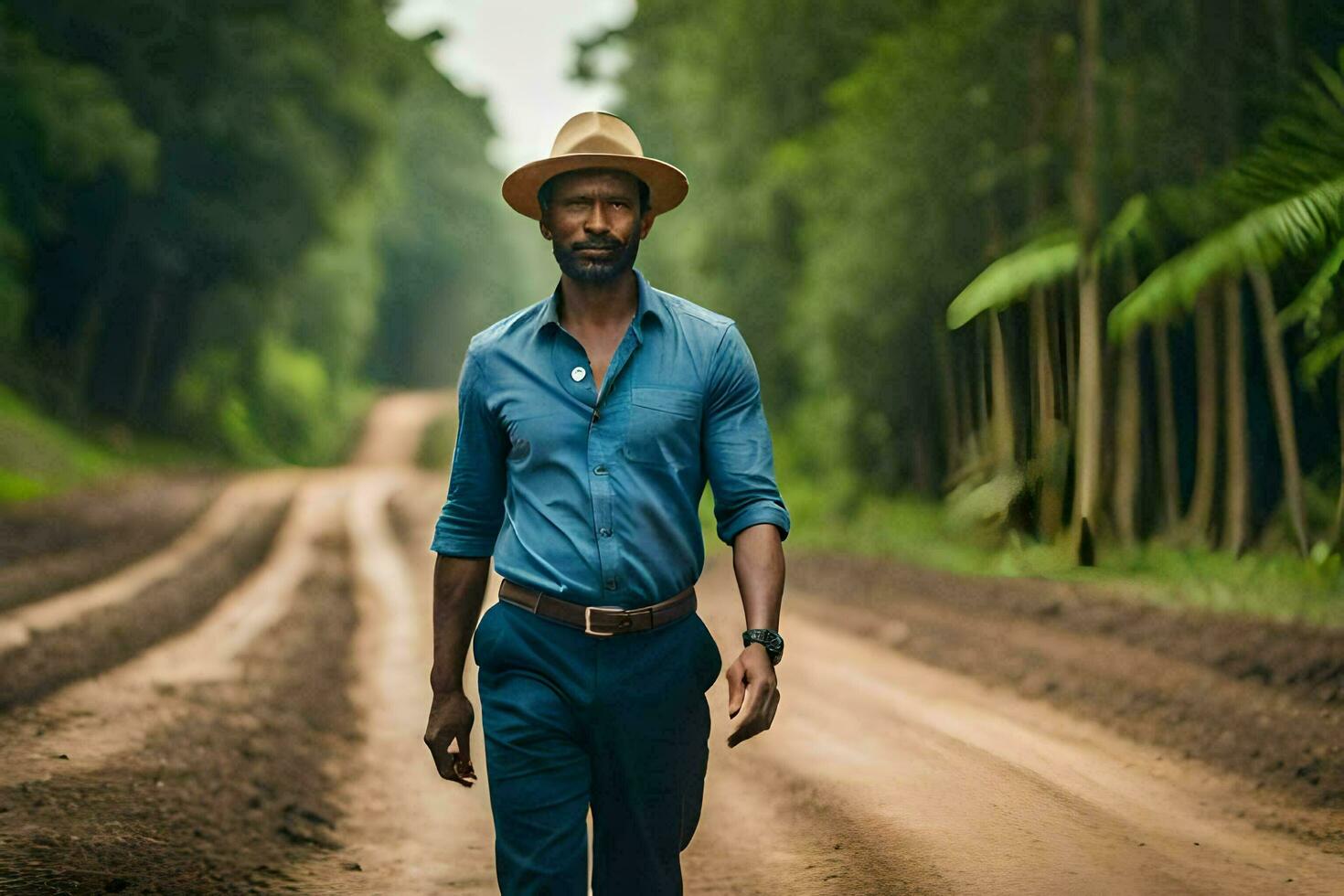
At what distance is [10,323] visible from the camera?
20.4 meters

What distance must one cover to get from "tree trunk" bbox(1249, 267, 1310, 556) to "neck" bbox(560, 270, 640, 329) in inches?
257

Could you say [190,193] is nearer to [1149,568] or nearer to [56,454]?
[56,454]

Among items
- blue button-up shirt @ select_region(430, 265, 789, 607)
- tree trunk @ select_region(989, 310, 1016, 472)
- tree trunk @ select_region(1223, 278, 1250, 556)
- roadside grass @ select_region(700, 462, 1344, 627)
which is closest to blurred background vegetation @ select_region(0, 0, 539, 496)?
roadside grass @ select_region(700, 462, 1344, 627)

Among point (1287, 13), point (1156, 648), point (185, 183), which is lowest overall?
point (1156, 648)

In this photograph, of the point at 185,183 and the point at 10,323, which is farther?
the point at 185,183

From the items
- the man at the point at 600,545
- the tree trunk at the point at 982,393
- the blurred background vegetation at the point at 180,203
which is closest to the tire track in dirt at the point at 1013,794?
the tree trunk at the point at 982,393

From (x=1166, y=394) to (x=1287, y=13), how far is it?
277 centimetres

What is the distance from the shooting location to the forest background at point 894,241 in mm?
5672

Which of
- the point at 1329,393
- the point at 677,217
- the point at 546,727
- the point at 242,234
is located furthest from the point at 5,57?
the point at 546,727

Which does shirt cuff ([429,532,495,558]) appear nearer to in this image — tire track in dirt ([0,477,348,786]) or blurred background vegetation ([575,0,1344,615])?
blurred background vegetation ([575,0,1344,615])

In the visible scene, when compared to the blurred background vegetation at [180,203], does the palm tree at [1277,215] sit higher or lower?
lower

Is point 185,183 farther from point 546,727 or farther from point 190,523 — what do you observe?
point 546,727

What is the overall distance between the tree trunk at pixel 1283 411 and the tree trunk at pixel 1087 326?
4.86 ft

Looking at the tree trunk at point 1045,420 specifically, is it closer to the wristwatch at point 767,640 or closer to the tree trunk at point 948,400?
the tree trunk at point 948,400
